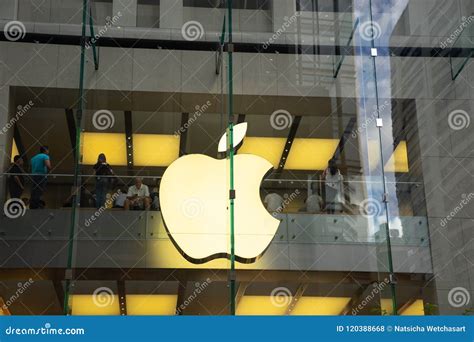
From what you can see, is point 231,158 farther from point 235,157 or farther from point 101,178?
point 101,178

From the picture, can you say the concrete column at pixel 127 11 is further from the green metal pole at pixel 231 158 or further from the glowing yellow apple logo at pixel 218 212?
the glowing yellow apple logo at pixel 218 212

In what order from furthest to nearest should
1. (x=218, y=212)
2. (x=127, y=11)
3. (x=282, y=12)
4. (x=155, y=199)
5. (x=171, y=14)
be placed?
(x=171, y=14) → (x=127, y=11) → (x=282, y=12) → (x=155, y=199) → (x=218, y=212)

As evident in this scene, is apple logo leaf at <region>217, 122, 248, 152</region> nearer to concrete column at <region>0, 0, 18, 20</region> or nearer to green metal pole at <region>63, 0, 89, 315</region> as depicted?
green metal pole at <region>63, 0, 89, 315</region>

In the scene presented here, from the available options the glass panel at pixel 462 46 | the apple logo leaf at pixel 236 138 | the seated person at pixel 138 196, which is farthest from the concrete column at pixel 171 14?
the glass panel at pixel 462 46

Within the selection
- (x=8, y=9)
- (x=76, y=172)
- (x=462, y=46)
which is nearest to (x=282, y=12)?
(x=462, y=46)

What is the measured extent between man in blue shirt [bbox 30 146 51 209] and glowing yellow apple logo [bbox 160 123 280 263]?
789 millimetres

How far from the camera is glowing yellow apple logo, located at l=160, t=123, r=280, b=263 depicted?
494 cm

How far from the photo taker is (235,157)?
514 cm

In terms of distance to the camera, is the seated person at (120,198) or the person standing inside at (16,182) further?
the person standing inside at (16,182)

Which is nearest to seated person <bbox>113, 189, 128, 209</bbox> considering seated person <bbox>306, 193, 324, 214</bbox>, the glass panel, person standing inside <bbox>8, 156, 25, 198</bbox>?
person standing inside <bbox>8, 156, 25, 198</bbox>

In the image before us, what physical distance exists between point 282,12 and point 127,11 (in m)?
1.11

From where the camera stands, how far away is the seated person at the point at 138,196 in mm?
5230

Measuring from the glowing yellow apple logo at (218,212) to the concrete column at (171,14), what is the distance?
3.96 ft
